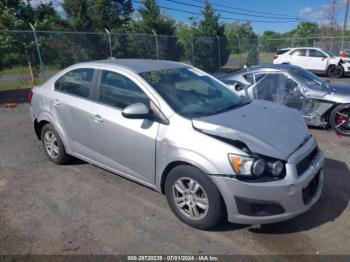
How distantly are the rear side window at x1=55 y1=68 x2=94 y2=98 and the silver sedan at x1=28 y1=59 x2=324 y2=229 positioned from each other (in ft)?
0.05

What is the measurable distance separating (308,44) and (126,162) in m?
26.4

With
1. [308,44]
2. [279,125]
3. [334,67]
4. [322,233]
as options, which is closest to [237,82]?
[279,125]

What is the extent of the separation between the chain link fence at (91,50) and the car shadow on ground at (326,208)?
10103mm

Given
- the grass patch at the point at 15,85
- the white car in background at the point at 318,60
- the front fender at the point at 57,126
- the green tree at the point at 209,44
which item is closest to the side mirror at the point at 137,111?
the front fender at the point at 57,126

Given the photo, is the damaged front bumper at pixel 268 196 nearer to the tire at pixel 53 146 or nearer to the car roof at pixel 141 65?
the car roof at pixel 141 65

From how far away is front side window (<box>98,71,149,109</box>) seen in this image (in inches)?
140

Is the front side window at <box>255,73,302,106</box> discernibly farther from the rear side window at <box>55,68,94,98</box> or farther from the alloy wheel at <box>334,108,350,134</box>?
the rear side window at <box>55,68,94,98</box>

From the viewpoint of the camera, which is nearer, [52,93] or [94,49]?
[52,93]

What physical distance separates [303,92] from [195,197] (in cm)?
427

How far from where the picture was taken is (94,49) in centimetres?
1365

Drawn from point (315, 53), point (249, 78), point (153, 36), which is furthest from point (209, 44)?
point (249, 78)

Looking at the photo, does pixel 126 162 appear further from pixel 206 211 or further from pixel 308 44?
pixel 308 44

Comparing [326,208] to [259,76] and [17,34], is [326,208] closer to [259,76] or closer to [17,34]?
[259,76]

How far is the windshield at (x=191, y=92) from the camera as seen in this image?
3424 mm
